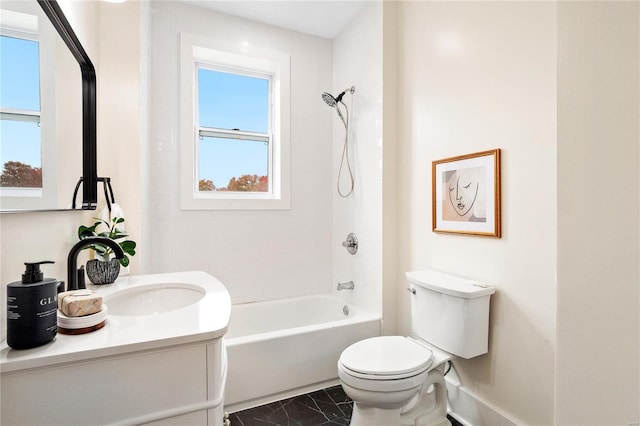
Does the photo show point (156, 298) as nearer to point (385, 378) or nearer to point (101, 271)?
point (101, 271)

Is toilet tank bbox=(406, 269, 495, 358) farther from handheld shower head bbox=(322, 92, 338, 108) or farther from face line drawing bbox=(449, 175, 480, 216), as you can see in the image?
handheld shower head bbox=(322, 92, 338, 108)

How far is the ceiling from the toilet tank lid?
2025 millimetres

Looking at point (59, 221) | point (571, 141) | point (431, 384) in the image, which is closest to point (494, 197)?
point (431, 384)

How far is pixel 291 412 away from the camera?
71.7 inches

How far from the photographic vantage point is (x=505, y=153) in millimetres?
1535

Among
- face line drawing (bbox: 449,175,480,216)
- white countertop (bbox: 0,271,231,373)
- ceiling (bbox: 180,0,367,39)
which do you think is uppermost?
ceiling (bbox: 180,0,367,39)

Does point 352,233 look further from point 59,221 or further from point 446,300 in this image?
point 59,221

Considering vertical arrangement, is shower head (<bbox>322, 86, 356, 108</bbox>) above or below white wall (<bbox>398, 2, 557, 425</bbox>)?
above

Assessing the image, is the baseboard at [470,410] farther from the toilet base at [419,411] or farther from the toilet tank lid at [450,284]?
the toilet tank lid at [450,284]

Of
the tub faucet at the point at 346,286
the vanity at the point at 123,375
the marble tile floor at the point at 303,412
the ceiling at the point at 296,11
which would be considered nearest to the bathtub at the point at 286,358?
the marble tile floor at the point at 303,412

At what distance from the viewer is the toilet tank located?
1.52 meters

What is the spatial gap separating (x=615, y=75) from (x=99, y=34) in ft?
7.41

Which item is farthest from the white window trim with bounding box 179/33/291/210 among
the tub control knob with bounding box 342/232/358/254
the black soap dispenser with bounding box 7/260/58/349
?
the black soap dispenser with bounding box 7/260/58/349

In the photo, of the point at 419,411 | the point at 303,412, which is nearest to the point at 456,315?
the point at 419,411
